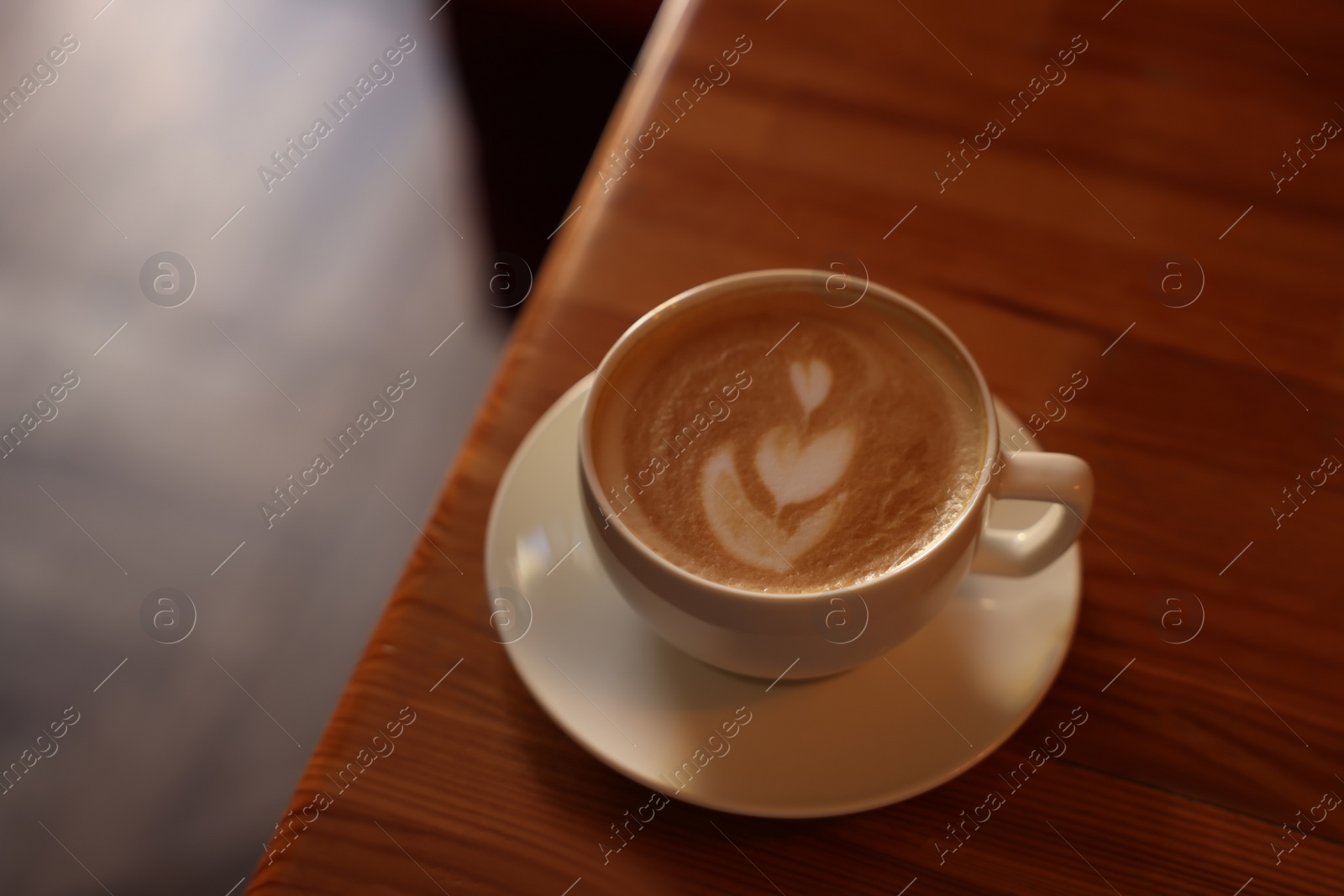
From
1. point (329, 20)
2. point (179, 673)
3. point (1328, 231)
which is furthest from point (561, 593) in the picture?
point (329, 20)

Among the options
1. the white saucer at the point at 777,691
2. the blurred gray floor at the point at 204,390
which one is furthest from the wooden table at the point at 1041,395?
the blurred gray floor at the point at 204,390

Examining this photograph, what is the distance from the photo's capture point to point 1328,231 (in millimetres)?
834

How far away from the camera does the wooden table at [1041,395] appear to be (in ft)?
1.96

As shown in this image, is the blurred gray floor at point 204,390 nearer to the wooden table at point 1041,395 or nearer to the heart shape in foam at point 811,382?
the wooden table at point 1041,395

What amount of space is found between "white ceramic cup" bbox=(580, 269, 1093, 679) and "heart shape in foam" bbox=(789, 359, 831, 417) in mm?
76

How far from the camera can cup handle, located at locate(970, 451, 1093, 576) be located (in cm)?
60

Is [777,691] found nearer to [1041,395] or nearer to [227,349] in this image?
[1041,395]

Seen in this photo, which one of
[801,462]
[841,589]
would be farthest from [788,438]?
[841,589]

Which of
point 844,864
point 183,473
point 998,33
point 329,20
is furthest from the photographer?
point 329,20

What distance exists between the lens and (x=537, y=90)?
2084 mm

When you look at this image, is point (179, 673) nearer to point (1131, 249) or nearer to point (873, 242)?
point (873, 242)

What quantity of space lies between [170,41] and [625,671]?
2.30 m

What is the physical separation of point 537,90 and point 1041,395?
157cm

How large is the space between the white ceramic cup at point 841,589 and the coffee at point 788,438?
2cm
